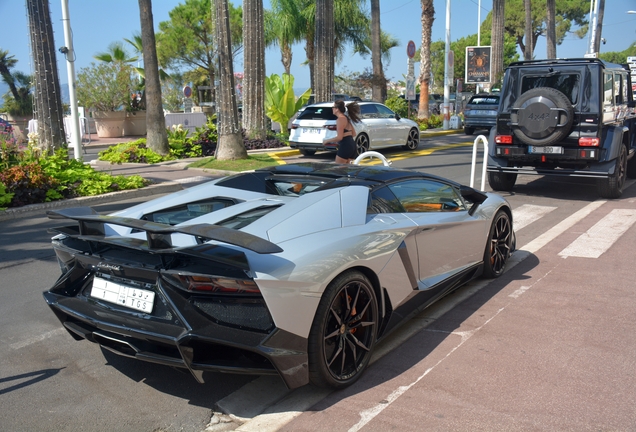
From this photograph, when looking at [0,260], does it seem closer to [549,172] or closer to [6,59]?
[549,172]

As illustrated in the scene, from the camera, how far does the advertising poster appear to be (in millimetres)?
31884

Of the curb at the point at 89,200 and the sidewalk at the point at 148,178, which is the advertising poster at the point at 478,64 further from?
the curb at the point at 89,200

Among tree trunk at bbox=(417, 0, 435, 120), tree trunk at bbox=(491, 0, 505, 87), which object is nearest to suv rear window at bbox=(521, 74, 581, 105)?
tree trunk at bbox=(417, 0, 435, 120)

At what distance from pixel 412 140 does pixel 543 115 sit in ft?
33.0

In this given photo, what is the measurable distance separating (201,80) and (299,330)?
5199 centimetres

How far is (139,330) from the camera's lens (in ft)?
11.2

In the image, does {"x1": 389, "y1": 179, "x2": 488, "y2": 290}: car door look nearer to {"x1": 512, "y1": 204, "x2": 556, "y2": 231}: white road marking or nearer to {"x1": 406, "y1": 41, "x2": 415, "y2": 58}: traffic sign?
{"x1": 512, "y1": 204, "x2": 556, "y2": 231}: white road marking

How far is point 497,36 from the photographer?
114 feet

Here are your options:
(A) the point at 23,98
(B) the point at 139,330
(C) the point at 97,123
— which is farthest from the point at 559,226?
(A) the point at 23,98

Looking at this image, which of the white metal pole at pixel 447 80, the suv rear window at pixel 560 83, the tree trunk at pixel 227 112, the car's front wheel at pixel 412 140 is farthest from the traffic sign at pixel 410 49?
the suv rear window at pixel 560 83

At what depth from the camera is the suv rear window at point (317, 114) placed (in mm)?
17406

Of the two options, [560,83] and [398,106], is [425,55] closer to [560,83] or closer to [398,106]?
[398,106]

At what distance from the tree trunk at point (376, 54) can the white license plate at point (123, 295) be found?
1040 inches

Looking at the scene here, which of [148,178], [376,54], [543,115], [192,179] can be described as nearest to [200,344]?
[543,115]
